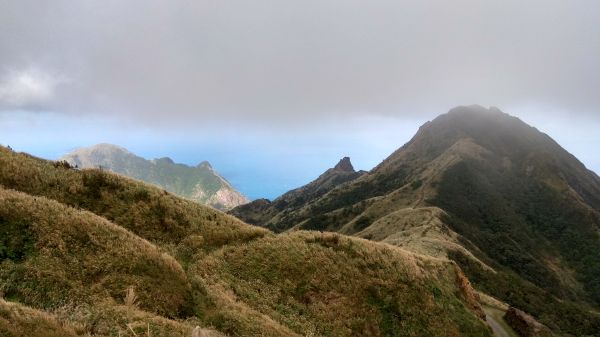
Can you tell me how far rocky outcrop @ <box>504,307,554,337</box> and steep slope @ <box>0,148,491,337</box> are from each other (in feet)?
36.3

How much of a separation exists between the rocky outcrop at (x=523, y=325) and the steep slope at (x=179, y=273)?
11078mm

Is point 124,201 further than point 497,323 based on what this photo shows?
No

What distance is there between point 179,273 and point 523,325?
153 feet

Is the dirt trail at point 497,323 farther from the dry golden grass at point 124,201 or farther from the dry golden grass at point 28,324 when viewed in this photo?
the dry golden grass at point 28,324

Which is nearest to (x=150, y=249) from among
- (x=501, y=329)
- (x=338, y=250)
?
(x=338, y=250)

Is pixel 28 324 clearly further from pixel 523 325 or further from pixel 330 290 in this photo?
pixel 523 325

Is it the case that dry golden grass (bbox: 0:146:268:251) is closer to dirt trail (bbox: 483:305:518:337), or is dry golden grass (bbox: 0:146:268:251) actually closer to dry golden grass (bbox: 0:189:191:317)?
dry golden grass (bbox: 0:189:191:317)

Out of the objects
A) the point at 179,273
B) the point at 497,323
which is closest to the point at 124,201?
the point at 179,273

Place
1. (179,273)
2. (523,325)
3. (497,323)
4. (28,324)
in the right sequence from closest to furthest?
(28,324) < (179,273) < (497,323) < (523,325)

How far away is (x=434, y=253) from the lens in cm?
9562

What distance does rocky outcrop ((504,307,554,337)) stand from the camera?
51.5m

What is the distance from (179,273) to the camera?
23844mm

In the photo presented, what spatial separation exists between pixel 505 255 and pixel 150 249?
17930 centimetres

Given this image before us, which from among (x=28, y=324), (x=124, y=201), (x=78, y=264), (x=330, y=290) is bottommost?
(x=330, y=290)
